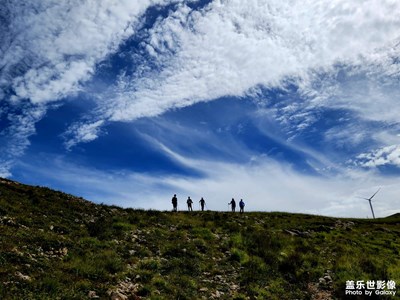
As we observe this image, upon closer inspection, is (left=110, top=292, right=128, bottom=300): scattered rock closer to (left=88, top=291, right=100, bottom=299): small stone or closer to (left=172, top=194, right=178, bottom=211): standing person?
(left=88, top=291, right=100, bottom=299): small stone

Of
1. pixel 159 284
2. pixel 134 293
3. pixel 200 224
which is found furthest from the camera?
pixel 200 224

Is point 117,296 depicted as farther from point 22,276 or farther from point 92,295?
point 22,276

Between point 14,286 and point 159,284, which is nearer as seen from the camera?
point 14,286

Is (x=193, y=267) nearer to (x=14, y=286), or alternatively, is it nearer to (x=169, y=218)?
(x=14, y=286)

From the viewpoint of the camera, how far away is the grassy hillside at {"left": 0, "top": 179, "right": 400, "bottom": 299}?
47.6ft

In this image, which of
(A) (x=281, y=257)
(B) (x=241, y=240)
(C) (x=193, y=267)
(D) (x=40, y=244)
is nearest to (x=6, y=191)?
(D) (x=40, y=244)

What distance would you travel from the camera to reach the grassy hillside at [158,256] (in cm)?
1452

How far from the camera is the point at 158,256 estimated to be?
68.4 feet

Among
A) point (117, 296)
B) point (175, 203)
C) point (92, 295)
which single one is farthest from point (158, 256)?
point (175, 203)

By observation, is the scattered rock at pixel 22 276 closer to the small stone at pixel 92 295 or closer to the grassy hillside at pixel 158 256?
the grassy hillside at pixel 158 256

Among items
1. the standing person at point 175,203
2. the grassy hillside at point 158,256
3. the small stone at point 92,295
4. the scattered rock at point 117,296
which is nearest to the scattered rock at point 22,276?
the grassy hillside at point 158,256

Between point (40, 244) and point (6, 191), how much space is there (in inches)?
429

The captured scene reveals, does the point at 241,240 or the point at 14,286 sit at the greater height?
the point at 241,240

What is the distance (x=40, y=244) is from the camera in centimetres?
1709
